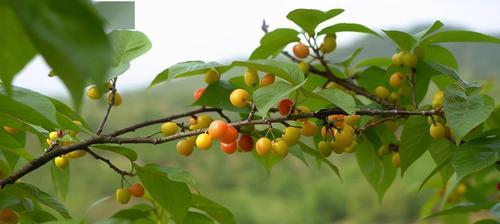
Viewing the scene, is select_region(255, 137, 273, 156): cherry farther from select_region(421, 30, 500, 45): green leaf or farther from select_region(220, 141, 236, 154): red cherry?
select_region(421, 30, 500, 45): green leaf

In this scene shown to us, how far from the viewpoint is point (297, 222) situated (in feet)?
10.8

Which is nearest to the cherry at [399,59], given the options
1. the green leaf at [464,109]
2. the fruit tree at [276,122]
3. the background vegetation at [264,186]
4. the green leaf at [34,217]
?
the fruit tree at [276,122]

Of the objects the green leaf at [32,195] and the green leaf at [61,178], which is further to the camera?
the green leaf at [61,178]

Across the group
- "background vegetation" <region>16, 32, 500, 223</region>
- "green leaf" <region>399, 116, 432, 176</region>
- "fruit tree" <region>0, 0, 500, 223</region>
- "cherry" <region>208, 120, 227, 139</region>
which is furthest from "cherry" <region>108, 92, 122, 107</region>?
"background vegetation" <region>16, 32, 500, 223</region>

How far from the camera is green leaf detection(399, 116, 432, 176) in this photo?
475 millimetres

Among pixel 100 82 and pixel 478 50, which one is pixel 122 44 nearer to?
pixel 100 82

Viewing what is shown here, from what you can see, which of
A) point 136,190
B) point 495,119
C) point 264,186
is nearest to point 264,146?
point 136,190

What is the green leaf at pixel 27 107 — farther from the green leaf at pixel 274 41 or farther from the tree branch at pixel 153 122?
the green leaf at pixel 274 41

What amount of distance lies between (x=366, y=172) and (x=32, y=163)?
0.33m

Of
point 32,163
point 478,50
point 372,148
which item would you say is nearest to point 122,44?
point 32,163

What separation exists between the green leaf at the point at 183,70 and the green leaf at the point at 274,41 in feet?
0.33

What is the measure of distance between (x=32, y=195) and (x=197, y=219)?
13cm

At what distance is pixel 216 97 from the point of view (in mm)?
490

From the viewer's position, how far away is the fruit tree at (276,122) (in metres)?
0.40
